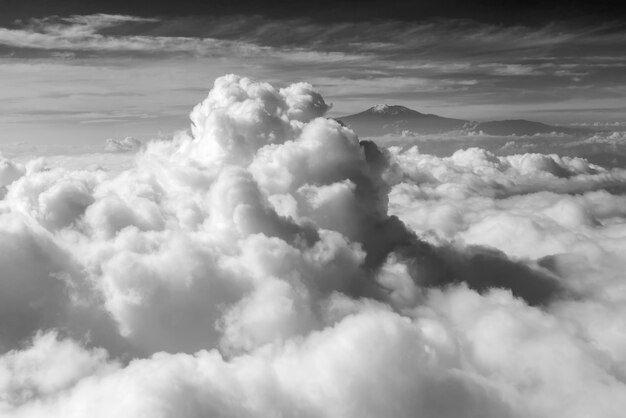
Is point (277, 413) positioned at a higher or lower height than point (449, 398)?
higher

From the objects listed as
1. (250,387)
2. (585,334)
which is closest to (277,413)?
(250,387)

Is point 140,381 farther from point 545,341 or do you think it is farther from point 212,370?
point 545,341

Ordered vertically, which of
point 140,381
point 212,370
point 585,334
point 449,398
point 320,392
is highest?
point 140,381

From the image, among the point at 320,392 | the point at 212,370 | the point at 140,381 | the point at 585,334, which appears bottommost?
the point at 585,334

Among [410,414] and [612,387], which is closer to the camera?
[410,414]

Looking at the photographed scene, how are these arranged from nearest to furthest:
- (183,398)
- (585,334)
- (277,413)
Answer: (183,398) → (277,413) → (585,334)

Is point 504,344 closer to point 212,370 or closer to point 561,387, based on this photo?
point 561,387

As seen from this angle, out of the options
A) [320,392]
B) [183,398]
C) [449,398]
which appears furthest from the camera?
[449,398]

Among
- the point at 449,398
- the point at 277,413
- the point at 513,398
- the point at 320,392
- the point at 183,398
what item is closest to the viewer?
the point at 183,398

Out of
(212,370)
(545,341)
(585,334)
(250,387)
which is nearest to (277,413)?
(250,387)
